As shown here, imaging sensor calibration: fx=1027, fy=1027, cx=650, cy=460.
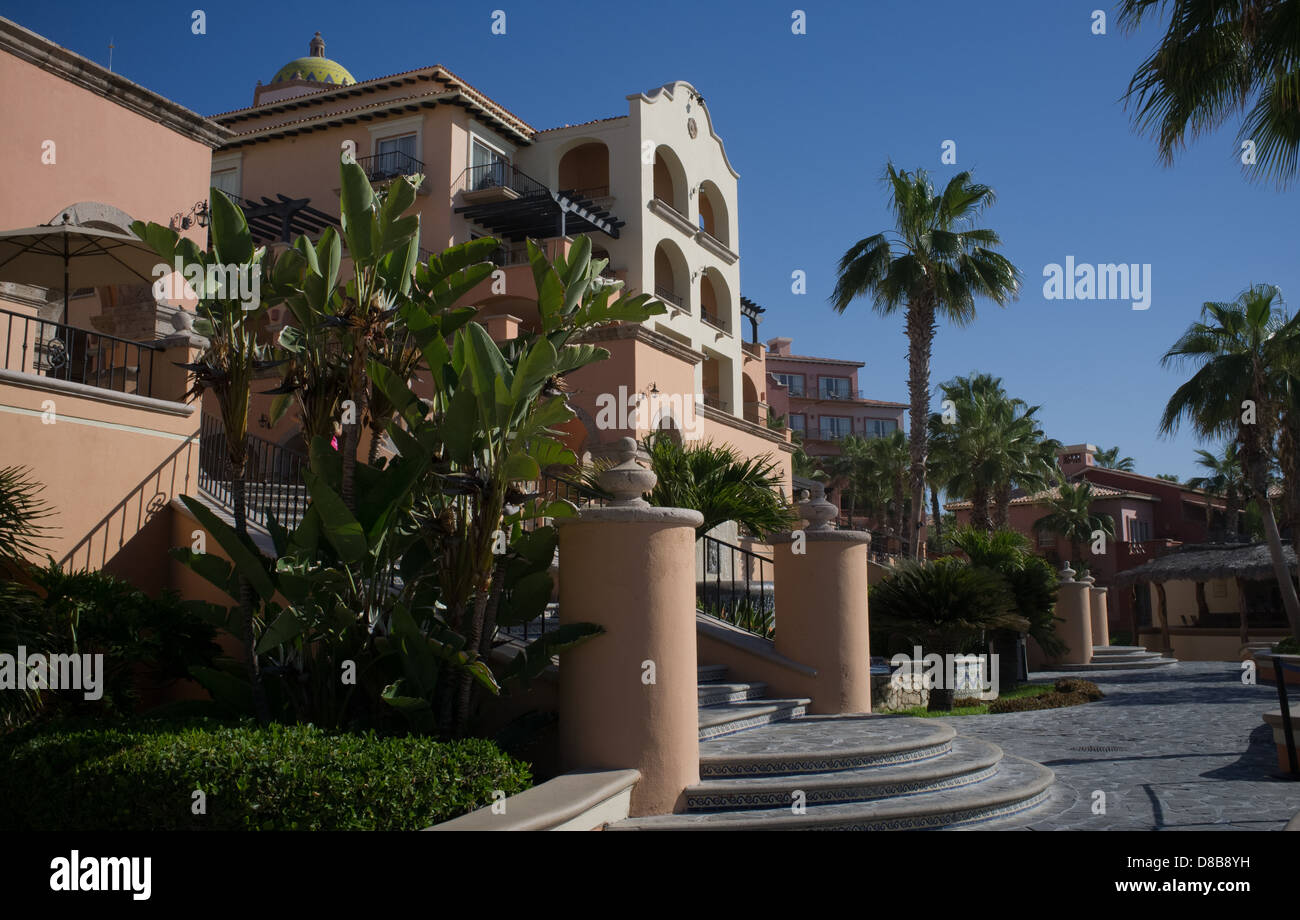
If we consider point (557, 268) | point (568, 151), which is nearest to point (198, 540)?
point (557, 268)

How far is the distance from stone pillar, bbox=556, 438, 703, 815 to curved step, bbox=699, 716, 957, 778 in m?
0.55

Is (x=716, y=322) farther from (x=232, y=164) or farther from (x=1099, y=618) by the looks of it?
(x=232, y=164)

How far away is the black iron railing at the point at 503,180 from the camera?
30016mm

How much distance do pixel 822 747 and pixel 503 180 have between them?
26.4 meters

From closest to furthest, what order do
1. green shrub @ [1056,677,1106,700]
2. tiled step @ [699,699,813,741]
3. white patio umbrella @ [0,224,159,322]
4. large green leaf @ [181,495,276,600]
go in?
large green leaf @ [181,495,276,600]
tiled step @ [699,699,813,741]
white patio umbrella @ [0,224,159,322]
green shrub @ [1056,677,1106,700]

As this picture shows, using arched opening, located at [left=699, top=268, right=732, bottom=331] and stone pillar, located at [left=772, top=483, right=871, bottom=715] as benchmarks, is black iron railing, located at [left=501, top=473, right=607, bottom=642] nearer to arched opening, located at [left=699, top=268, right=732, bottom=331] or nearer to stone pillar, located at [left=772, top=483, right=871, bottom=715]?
stone pillar, located at [left=772, top=483, right=871, bottom=715]

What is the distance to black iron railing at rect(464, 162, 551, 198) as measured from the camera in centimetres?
3002

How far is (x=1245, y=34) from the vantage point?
12.0 meters

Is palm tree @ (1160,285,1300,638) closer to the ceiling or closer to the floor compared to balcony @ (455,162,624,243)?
closer to the floor

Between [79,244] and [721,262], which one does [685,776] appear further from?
[721,262]

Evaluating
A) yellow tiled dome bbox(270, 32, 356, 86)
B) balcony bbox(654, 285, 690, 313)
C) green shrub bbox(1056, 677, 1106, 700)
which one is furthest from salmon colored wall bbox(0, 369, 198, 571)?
yellow tiled dome bbox(270, 32, 356, 86)

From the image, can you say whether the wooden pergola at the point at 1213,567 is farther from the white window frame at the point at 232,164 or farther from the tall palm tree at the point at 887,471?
the white window frame at the point at 232,164

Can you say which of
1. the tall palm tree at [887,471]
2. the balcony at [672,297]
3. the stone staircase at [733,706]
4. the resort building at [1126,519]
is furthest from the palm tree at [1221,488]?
the stone staircase at [733,706]

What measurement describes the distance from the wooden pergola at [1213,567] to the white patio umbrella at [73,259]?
99.2 ft
